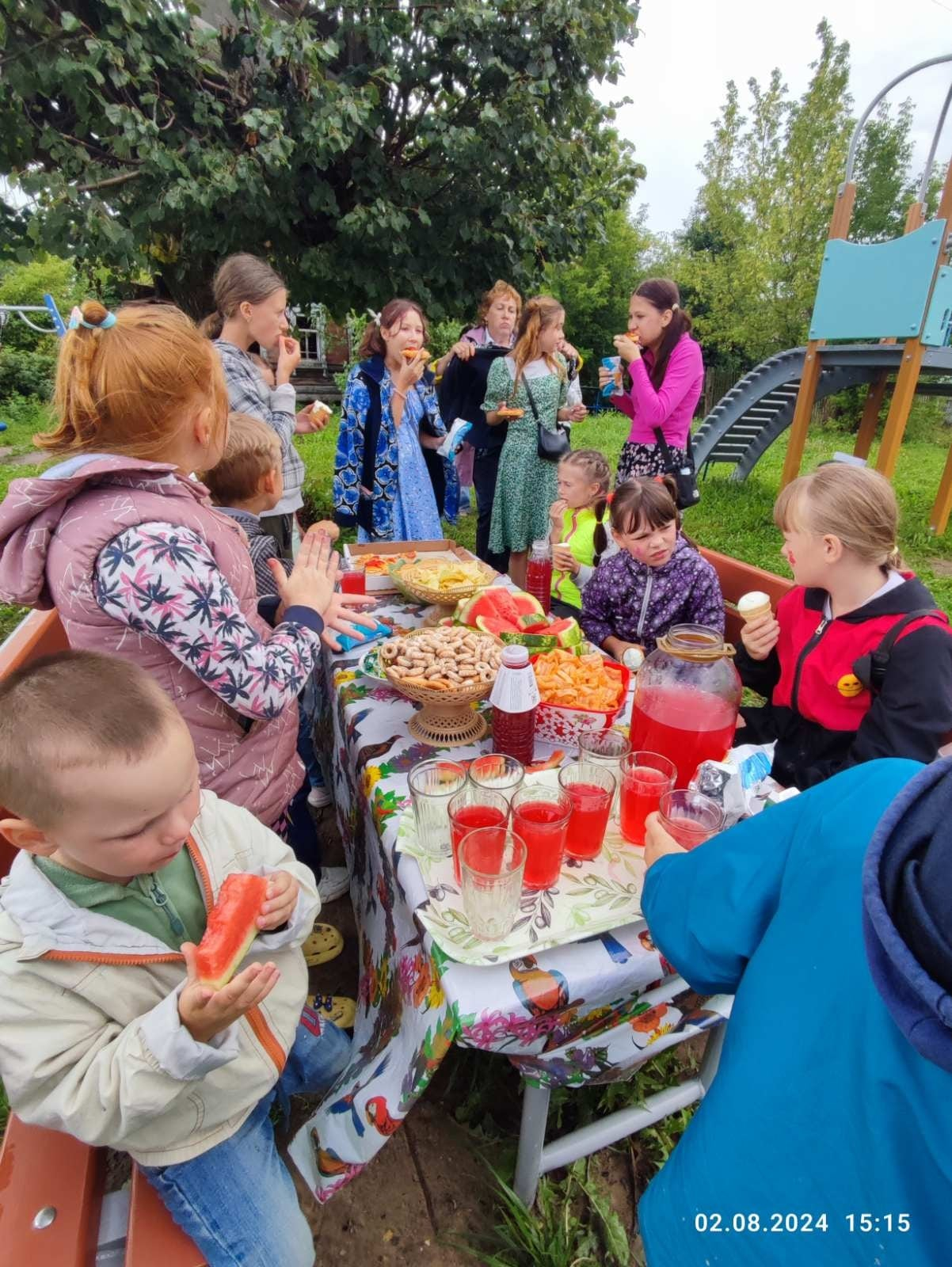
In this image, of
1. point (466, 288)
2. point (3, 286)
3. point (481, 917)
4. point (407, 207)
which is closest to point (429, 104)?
point (407, 207)

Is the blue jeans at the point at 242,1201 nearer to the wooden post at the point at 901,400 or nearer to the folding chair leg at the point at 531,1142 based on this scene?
the folding chair leg at the point at 531,1142

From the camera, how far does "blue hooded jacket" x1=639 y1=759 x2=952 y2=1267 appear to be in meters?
0.70

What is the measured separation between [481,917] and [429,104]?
23.1 ft

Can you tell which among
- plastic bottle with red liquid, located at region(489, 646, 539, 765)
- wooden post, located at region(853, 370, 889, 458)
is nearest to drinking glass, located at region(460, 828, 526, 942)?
plastic bottle with red liquid, located at region(489, 646, 539, 765)

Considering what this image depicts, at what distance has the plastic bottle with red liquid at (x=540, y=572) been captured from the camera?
2.74 metres

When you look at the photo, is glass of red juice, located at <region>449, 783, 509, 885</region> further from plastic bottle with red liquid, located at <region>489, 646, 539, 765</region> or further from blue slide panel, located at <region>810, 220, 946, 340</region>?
blue slide panel, located at <region>810, 220, 946, 340</region>

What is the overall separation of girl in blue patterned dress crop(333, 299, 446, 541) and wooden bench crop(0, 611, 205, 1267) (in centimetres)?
292

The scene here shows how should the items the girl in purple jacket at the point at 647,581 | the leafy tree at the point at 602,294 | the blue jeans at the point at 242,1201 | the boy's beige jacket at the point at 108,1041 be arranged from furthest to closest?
the leafy tree at the point at 602,294 < the girl in purple jacket at the point at 647,581 < the blue jeans at the point at 242,1201 < the boy's beige jacket at the point at 108,1041

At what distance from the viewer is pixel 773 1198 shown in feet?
2.94

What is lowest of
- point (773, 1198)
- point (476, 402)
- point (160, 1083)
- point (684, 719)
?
point (160, 1083)

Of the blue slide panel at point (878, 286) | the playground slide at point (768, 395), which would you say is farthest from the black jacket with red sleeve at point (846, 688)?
the playground slide at point (768, 395)

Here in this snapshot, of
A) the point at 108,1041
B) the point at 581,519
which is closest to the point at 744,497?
the point at 581,519

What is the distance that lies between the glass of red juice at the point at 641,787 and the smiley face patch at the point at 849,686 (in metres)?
0.95

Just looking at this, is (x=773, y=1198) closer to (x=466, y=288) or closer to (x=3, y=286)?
(x=466, y=288)
